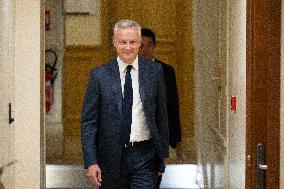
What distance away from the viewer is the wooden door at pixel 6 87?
387 centimetres

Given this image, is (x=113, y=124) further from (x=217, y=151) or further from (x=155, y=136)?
(x=217, y=151)

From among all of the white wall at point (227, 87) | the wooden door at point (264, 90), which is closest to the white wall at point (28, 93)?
the white wall at point (227, 87)

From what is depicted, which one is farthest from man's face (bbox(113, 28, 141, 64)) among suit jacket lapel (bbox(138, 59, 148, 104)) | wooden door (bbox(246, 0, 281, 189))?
wooden door (bbox(246, 0, 281, 189))

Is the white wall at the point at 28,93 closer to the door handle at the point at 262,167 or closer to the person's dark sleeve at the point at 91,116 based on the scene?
the person's dark sleeve at the point at 91,116

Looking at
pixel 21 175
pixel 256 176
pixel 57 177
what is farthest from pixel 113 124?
pixel 57 177

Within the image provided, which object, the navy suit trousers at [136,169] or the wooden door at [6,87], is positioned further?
the navy suit trousers at [136,169]

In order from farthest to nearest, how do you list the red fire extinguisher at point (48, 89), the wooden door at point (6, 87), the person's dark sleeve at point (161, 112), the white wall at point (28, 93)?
the red fire extinguisher at point (48, 89) < the white wall at point (28, 93) < the person's dark sleeve at point (161, 112) < the wooden door at point (6, 87)

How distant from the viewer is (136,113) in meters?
4.06

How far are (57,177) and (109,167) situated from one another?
3711 mm

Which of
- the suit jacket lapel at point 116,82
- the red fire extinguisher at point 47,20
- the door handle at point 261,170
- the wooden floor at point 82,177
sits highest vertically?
the red fire extinguisher at point 47,20

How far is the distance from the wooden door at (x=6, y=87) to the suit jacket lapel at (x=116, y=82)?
616 mm

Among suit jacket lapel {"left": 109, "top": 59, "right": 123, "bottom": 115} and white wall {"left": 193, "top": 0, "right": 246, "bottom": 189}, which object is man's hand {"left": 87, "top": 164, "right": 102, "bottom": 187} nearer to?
suit jacket lapel {"left": 109, "top": 59, "right": 123, "bottom": 115}

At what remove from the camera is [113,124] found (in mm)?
4047

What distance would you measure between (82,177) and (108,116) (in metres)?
3.79
